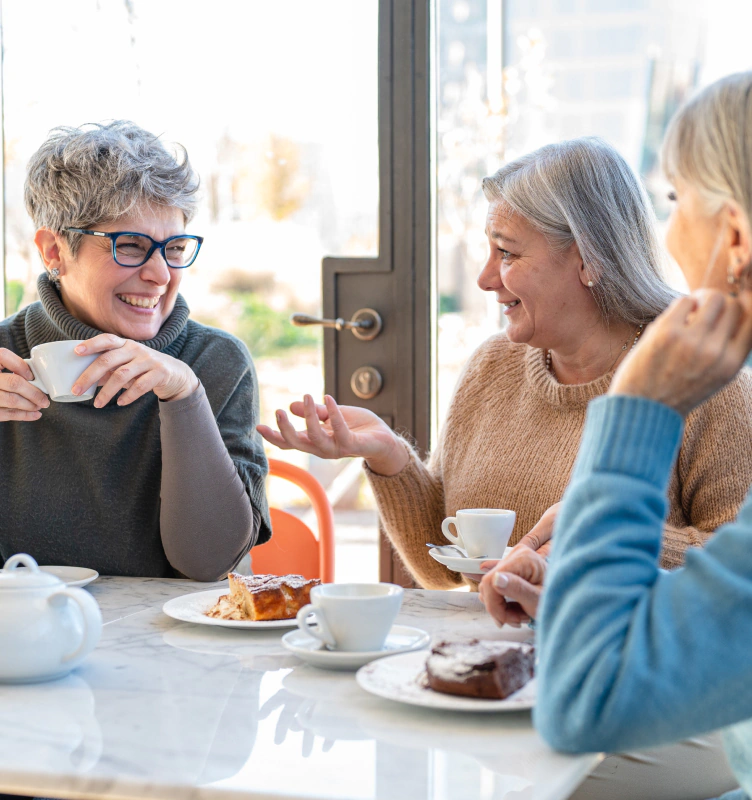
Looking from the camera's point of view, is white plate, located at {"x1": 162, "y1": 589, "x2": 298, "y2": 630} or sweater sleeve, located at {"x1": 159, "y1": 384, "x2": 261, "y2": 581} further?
sweater sleeve, located at {"x1": 159, "y1": 384, "x2": 261, "y2": 581}

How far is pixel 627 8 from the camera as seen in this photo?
2607 millimetres

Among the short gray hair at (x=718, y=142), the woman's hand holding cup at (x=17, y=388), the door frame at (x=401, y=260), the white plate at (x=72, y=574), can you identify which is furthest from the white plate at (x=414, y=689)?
the door frame at (x=401, y=260)

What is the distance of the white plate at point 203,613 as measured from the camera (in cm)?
109

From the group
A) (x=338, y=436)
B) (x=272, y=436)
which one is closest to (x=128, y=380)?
(x=272, y=436)

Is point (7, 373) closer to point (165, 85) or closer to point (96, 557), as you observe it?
point (96, 557)

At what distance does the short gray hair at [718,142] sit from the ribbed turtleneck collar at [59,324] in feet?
3.72

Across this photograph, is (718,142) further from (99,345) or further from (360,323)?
(360,323)

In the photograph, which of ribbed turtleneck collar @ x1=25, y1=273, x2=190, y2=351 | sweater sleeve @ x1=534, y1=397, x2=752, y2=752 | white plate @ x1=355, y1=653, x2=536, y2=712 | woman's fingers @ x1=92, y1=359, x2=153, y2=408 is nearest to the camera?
sweater sleeve @ x1=534, y1=397, x2=752, y2=752

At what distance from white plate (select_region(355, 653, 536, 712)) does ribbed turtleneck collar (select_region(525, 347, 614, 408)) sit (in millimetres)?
844

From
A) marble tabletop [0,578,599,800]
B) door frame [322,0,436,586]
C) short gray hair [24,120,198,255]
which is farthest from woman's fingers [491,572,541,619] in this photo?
door frame [322,0,436,586]

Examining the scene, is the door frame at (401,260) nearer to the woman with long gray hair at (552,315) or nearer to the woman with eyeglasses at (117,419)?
the woman with long gray hair at (552,315)

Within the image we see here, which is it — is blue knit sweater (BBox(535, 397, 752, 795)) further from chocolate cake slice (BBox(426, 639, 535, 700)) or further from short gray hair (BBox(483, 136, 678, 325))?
short gray hair (BBox(483, 136, 678, 325))

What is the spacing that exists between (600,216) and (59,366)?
0.96m

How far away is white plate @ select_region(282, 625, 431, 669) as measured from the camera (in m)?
0.95
